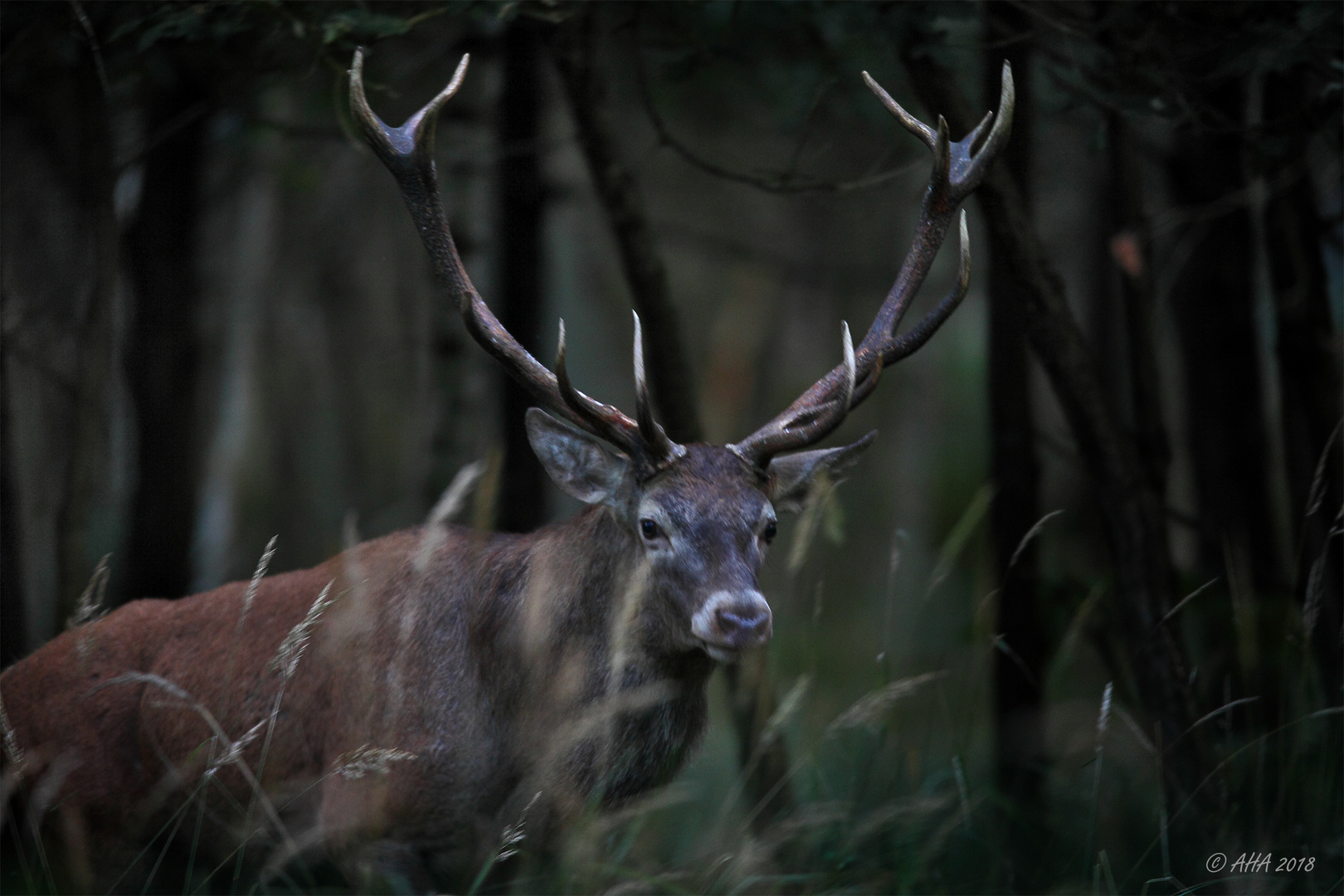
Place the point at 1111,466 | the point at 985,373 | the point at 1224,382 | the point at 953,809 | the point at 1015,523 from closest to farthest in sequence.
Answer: the point at 1111,466, the point at 953,809, the point at 1015,523, the point at 985,373, the point at 1224,382

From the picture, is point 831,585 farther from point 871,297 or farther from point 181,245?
point 871,297

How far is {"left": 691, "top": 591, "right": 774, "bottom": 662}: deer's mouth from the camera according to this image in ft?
10.6

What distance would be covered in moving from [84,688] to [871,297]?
37.3ft

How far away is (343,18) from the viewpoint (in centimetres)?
370

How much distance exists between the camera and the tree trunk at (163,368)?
6035 mm

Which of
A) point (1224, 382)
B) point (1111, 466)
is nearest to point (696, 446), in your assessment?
point (1111, 466)

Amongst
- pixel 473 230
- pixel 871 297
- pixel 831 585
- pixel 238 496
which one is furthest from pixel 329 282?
pixel 871 297

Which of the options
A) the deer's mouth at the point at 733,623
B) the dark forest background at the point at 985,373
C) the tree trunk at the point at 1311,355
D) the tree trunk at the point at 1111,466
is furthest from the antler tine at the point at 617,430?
the tree trunk at the point at 1311,355

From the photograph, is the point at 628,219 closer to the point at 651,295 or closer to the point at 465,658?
the point at 651,295

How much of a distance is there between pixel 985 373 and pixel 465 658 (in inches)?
131

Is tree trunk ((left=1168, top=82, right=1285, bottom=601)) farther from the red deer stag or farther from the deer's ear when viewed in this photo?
the deer's ear

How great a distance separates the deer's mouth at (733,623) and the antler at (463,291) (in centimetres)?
A: 52

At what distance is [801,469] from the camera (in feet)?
13.2

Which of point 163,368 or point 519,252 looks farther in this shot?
point 163,368
